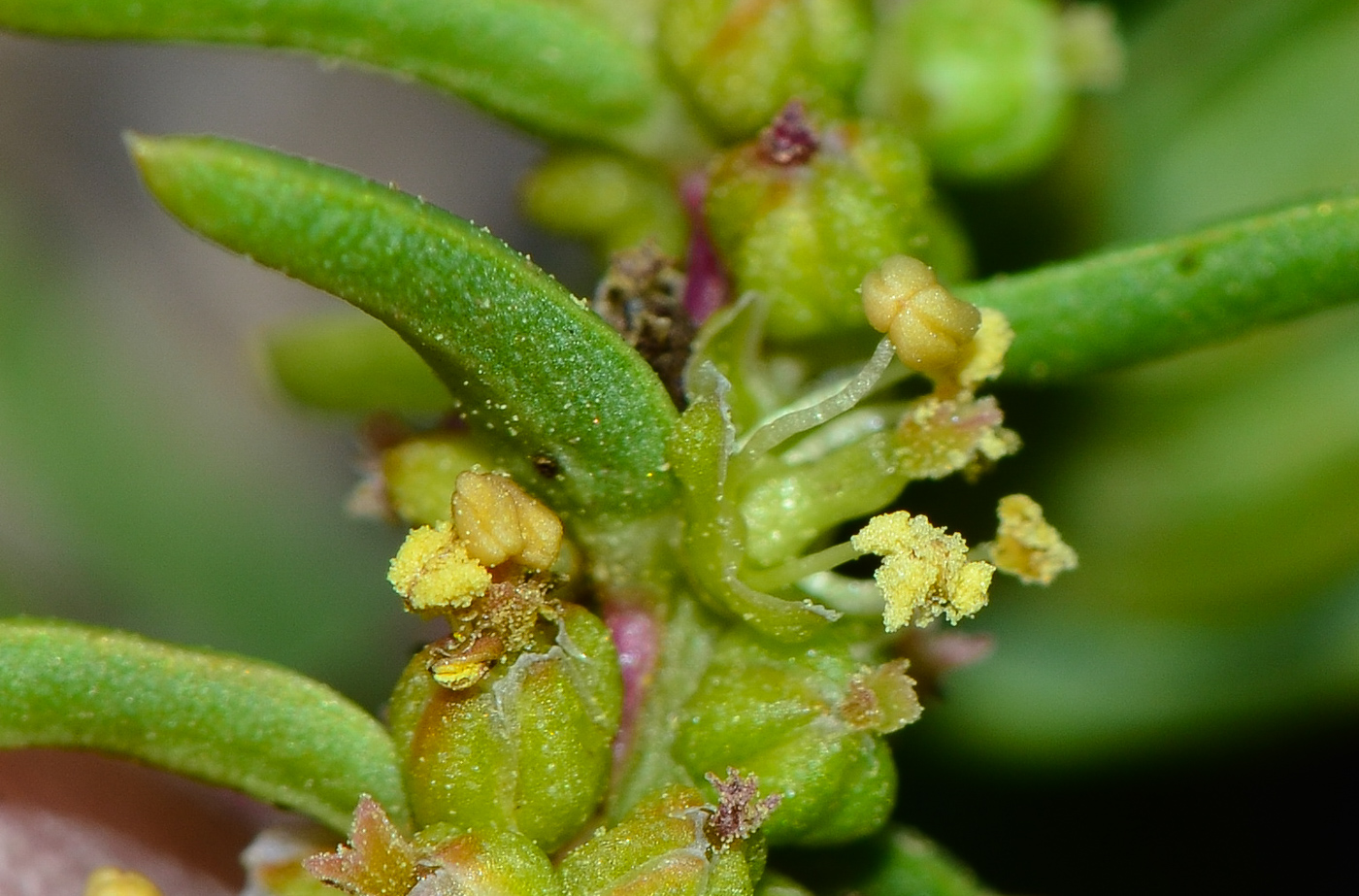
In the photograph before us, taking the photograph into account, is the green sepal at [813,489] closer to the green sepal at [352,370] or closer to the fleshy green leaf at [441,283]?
the fleshy green leaf at [441,283]

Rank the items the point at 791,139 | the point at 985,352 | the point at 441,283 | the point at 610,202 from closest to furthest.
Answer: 1. the point at 441,283
2. the point at 985,352
3. the point at 791,139
4. the point at 610,202

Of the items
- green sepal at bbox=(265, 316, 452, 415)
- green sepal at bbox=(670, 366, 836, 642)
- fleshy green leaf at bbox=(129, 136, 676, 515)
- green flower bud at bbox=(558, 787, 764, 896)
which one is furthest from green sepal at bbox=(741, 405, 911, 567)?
green sepal at bbox=(265, 316, 452, 415)

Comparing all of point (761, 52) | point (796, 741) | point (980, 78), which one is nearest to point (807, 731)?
point (796, 741)

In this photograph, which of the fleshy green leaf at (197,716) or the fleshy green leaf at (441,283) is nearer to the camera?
the fleshy green leaf at (441,283)

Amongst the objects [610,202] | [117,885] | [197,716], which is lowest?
[117,885]

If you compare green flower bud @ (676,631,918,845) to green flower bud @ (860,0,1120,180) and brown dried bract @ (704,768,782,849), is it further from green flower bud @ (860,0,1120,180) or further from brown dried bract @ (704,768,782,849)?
green flower bud @ (860,0,1120,180)

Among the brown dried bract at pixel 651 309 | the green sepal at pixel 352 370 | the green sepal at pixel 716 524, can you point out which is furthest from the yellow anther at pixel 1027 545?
the green sepal at pixel 352 370

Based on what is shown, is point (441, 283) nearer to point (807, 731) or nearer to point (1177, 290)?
point (807, 731)
